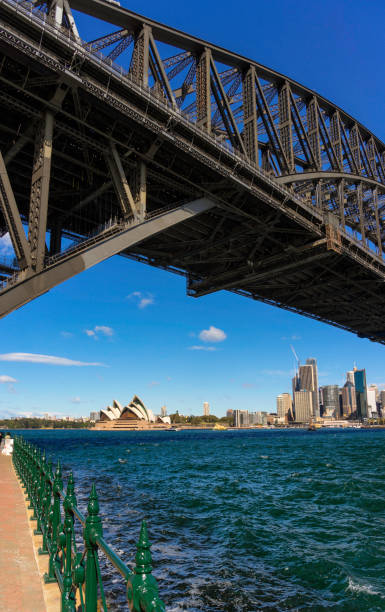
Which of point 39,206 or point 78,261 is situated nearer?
point 39,206

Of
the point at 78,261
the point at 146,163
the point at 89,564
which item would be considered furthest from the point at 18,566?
the point at 146,163

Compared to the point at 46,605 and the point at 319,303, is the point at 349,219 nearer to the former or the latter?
the point at 319,303

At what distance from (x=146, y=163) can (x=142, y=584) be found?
20274 mm

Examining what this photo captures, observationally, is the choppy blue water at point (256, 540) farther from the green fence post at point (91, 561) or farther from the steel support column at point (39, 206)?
the steel support column at point (39, 206)

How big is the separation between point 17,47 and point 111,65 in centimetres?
384

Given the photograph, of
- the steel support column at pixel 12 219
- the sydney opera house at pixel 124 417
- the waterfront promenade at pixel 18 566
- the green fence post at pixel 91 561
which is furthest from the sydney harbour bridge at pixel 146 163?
the sydney opera house at pixel 124 417

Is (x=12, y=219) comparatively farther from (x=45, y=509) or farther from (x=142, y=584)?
(x=142, y=584)

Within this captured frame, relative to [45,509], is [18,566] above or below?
below

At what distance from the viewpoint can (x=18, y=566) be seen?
5359 millimetres

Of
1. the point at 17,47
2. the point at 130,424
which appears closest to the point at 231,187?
the point at 17,47

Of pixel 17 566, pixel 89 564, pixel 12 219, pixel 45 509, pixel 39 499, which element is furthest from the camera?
pixel 12 219

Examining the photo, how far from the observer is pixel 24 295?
1445cm

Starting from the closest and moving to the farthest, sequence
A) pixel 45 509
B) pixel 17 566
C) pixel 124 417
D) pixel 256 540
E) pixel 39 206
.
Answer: pixel 17 566, pixel 45 509, pixel 256 540, pixel 39 206, pixel 124 417

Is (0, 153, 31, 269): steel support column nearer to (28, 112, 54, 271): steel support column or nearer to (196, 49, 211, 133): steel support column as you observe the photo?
(28, 112, 54, 271): steel support column
